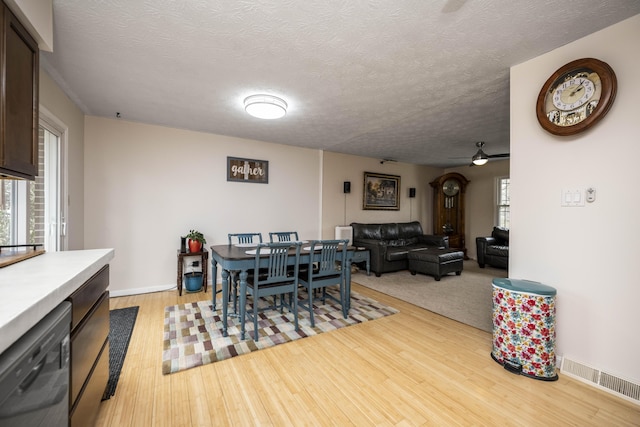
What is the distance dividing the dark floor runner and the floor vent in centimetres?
326

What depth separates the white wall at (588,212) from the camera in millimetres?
1685

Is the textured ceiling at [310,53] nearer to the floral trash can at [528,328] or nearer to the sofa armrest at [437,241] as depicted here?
the floral trash can at [528,328]

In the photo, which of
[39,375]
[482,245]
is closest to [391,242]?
[482,245]

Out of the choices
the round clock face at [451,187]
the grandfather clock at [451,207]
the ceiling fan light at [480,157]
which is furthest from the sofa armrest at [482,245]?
the ceiling fan light at [480,157]

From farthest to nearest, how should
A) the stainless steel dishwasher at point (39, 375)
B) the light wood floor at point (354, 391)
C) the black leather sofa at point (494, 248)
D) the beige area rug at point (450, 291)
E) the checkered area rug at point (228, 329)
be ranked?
1. the black leather sofa at point (494, 248)
2. the beige area rug at point (450, 291)
3. the checkered area rug at point (228, 329)
4. the light wood floor at point (354, 391)
5. the stainless steel dishwasher at point (39, 375)

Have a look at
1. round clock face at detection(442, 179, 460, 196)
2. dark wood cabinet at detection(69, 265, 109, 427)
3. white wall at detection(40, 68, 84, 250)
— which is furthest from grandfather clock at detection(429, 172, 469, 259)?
white wall at detection(40, 68, 84, 250)

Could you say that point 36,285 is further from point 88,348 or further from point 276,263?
point 276,263

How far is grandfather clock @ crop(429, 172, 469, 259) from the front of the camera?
677 centimetres

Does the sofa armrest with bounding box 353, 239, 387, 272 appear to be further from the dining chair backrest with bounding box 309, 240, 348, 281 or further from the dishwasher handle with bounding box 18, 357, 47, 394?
the dishwasher handle with bounding box 18, 357, 47, 394

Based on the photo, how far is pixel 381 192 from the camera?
6297mm

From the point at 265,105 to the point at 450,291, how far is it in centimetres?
368

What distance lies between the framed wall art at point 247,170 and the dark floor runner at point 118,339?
7.51 feet

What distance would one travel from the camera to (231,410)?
5.22 ft

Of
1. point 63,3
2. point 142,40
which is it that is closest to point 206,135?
point 142,40
